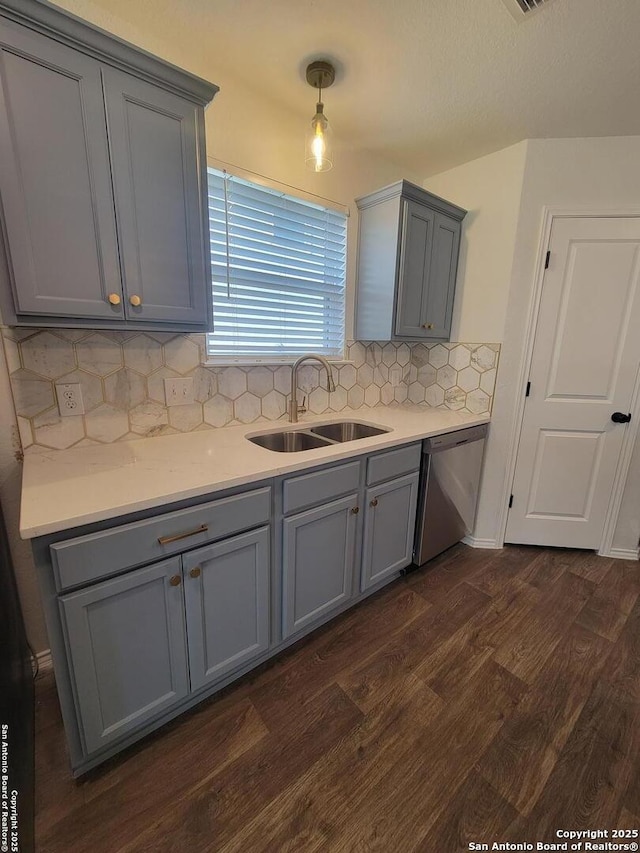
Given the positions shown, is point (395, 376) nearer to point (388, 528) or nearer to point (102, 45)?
point (388, 528)

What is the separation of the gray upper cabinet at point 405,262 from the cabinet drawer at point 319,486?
1.02 m

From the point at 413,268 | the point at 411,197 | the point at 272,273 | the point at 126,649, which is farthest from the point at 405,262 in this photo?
the point at 126,649

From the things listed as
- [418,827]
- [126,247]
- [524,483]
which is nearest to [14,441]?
[126,247]

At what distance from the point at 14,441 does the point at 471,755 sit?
6.64ft

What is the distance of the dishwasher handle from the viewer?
1974 millimetres

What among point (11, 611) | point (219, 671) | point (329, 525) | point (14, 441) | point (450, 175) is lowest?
point (219, 671)

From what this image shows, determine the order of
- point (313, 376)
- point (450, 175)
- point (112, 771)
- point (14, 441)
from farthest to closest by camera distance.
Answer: point (450, 175) < point (313, 376) < point (14, 441) < point (112, 771)

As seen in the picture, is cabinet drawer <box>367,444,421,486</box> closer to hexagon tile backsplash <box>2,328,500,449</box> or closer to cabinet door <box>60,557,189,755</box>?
hexagon tile backsplash <box>2,328,500,449</box>

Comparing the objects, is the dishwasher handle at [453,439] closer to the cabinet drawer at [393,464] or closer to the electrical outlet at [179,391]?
the cabinet drawer at [393,464]

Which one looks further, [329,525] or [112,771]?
[329,525]

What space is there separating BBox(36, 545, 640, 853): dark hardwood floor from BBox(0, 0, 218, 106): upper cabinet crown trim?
226 centimetres

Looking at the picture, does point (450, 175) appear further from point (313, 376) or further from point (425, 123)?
point (313, 376)

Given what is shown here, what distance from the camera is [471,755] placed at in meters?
1.24

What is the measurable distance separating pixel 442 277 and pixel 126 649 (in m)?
2.55
